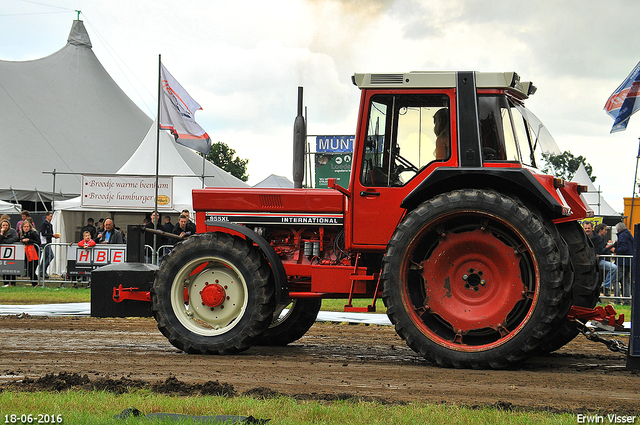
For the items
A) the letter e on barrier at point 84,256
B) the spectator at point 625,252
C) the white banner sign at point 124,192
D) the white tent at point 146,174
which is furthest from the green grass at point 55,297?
the white tent at point 146,174

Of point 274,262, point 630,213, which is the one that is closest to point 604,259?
point 274,262

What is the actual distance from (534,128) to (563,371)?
233cm

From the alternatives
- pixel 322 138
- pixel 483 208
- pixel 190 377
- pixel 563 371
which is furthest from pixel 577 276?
pixel 322 138

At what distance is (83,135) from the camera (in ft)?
94.6

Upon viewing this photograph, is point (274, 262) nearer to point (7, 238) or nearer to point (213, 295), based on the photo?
point (213, 295)

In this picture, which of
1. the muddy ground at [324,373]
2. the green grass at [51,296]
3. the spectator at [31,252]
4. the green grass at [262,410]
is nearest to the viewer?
the green grass at [262,410]

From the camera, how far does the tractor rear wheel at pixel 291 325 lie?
8008 millimetres

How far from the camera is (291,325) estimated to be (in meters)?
8.04

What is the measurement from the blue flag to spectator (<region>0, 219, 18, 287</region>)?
48.7ft

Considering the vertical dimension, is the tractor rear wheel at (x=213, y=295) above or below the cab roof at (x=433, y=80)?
below

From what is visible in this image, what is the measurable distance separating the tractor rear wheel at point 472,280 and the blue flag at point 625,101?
11.9 m

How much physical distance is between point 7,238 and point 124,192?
14.2ft

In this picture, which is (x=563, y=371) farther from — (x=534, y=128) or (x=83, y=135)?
(x=83, y=135)

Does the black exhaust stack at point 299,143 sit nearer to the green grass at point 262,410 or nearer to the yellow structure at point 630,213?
the green grass at point 262,410
